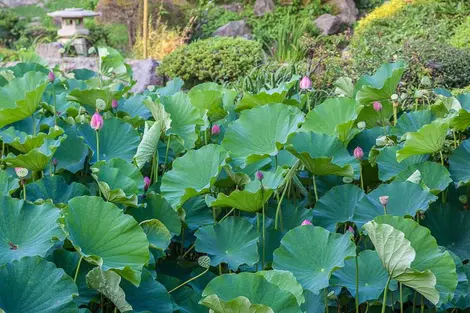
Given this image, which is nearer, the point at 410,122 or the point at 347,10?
the point at 410,122

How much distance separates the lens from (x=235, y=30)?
11.3 meters

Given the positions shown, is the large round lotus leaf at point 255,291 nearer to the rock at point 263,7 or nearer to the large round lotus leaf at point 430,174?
the large round lotus leaf at point 430,174

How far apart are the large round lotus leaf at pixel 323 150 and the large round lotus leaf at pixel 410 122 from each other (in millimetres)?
221

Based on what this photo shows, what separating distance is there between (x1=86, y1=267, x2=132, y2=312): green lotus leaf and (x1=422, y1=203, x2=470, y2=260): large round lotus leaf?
0.65 meters

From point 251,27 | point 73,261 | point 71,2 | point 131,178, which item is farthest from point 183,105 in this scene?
point 71,2

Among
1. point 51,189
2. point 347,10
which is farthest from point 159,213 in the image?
point 347,10

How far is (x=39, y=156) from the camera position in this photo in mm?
1465

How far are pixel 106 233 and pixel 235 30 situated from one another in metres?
10.3

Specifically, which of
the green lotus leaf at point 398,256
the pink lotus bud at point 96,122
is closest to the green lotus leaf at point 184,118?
the pink lotus bud at point 96,122

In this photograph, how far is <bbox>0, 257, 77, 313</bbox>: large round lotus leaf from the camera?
3.43 ft

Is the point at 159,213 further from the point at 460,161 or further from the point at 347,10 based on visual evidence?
the point at 347,10

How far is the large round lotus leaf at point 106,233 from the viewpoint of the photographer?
116 cm

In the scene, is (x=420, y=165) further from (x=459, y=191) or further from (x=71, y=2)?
(x=71, y=2)

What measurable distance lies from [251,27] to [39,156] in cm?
1055
